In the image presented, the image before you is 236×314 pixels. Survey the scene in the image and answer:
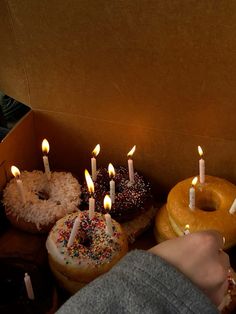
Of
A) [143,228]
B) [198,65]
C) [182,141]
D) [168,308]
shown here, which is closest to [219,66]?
[198,65]

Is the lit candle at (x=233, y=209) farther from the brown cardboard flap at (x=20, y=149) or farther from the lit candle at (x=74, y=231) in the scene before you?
the brown cardboard flap at (x=20, y=149)

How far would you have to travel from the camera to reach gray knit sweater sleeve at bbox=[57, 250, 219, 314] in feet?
2.44

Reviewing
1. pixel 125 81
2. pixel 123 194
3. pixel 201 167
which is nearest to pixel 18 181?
pixel 123 194

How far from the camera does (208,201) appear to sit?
4.93ft

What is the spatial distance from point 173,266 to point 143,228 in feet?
2.39

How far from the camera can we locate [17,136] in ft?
5.28

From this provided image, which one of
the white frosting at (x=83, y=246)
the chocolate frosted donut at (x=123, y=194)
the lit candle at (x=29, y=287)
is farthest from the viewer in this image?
the chocolate frosted donut at (x=123, y=194)

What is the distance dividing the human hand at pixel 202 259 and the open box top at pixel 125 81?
0.55 metres

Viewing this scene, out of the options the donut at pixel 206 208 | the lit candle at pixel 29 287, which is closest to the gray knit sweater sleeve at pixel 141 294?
the lit candle at pixel 29 287

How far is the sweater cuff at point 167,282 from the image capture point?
2.48 ft

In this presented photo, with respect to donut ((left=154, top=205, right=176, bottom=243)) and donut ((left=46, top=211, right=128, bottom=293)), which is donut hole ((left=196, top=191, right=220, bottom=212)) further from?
donut ((left=46, top=211, right=128, bottom=293))

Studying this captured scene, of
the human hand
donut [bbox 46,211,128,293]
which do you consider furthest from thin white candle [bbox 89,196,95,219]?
the human hand

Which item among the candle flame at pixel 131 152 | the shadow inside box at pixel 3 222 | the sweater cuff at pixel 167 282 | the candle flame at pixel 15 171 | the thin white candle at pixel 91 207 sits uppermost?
the sweater cuff at pixel 167 282

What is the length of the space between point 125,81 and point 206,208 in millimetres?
571
